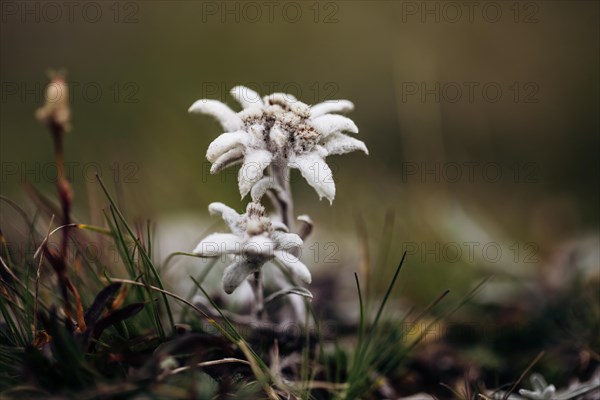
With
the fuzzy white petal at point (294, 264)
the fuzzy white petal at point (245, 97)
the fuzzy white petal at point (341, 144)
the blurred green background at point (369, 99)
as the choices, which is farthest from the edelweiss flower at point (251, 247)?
the blurred green background at point (369, 99)

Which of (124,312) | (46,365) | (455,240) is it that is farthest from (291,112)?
(455,240)

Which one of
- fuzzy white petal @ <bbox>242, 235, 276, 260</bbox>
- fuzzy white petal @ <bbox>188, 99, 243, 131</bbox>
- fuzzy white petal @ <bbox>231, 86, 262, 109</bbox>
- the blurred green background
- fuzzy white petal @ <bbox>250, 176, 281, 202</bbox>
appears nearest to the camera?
fuzzy white petal @ <bbox>242, 235, 276, 260</bbox>

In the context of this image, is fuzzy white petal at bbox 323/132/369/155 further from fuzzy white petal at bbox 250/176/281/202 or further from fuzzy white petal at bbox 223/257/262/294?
fuzzy white petal at bbox 223/257/262/294

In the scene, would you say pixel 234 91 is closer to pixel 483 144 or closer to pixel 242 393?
pixel 242 393

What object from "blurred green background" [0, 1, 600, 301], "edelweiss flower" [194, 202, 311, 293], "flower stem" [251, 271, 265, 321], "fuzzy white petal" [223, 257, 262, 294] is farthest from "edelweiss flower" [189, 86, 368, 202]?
"blurred green background" [0, 1, 600, 301]

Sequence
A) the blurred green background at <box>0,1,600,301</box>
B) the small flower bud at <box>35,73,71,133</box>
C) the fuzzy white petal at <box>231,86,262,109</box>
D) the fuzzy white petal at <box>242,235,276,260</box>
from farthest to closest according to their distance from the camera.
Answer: the blurred green background at <box>0,1,600,301</box> < the fuzzy white petal at <box>231,86,262,109</box> < the fuzzy white petal at <box>242,235,276,260</box> < the small flower bud at <box>35,73,71,133</box>

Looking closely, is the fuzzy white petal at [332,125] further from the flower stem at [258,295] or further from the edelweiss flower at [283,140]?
the flower stem at [258,295]

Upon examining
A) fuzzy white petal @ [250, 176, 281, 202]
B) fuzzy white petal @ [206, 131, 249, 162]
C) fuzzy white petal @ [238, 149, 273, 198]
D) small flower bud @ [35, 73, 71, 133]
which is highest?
small flower bud @ [35, 73, 71, 133]
